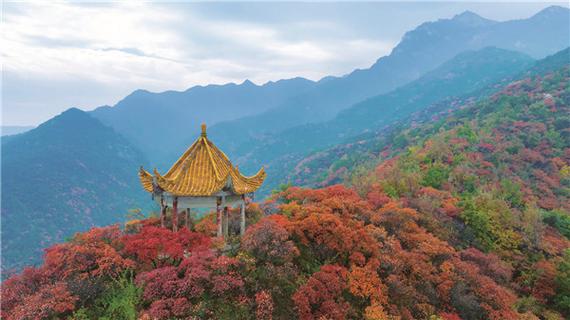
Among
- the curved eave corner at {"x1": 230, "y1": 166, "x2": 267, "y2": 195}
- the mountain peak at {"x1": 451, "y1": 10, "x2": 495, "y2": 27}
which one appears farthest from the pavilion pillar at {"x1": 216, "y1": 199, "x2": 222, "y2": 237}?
the mountain peak at {"x1": 451, "y1": 10, "x2": 495, "y2": 27}

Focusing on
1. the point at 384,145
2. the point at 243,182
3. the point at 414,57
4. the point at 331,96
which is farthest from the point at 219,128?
the point at 243,182

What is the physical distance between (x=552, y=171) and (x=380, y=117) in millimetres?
103333

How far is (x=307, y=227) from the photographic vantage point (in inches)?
509

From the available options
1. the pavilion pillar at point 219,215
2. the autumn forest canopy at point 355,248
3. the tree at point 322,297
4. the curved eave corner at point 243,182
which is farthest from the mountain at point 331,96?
the tree at point 322,297

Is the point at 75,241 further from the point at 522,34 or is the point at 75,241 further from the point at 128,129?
the point at 522,34

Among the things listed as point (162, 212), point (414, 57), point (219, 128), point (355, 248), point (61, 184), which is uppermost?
point (414, 57)

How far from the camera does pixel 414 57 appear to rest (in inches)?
7352

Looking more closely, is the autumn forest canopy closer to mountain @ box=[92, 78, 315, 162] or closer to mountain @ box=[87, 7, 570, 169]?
mountain @ box=[92, 78, 315, 162]

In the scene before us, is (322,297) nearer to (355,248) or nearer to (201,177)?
(355,248)

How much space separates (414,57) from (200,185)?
623ft

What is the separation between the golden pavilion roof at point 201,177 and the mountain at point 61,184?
4071cm

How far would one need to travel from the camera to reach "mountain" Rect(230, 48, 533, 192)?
122125mm

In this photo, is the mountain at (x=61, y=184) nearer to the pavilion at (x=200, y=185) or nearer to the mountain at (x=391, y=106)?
the mountain at (x=391, y=106)

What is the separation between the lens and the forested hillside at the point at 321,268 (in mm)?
10391
